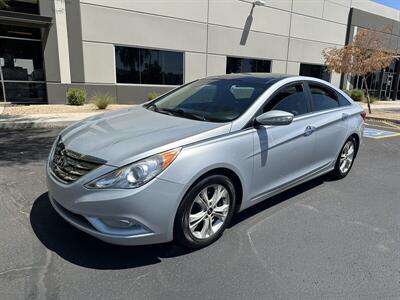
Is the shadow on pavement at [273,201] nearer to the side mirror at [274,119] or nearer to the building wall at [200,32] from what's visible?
the side mirror at [274,119]

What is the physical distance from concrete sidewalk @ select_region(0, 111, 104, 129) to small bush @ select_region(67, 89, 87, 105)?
2598mm

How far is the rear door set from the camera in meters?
4.37

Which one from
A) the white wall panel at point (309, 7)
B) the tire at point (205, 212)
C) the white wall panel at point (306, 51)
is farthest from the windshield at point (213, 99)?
the white wall panel at point (309, 7)

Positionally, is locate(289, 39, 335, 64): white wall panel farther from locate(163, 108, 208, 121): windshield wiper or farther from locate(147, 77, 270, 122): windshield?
locate(163, 108, 208, 121): windshield wiper

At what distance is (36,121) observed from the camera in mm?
9398

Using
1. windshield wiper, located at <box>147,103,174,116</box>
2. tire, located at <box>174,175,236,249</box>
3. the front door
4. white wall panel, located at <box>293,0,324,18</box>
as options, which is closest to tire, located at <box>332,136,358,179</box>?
the front door

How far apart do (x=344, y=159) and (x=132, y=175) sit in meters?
3.80

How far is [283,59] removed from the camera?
20.5 meters

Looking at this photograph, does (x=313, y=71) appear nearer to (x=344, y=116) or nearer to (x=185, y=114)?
(x=344, y=116)

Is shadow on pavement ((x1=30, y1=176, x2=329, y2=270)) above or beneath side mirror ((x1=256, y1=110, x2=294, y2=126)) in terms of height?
beneath

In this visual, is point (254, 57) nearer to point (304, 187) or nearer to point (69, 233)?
point (304, 187)

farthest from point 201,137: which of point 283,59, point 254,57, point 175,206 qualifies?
point 283,59

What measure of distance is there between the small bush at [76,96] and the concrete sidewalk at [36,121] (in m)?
2.60

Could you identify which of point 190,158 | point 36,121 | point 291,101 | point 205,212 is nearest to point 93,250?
point 205,212
